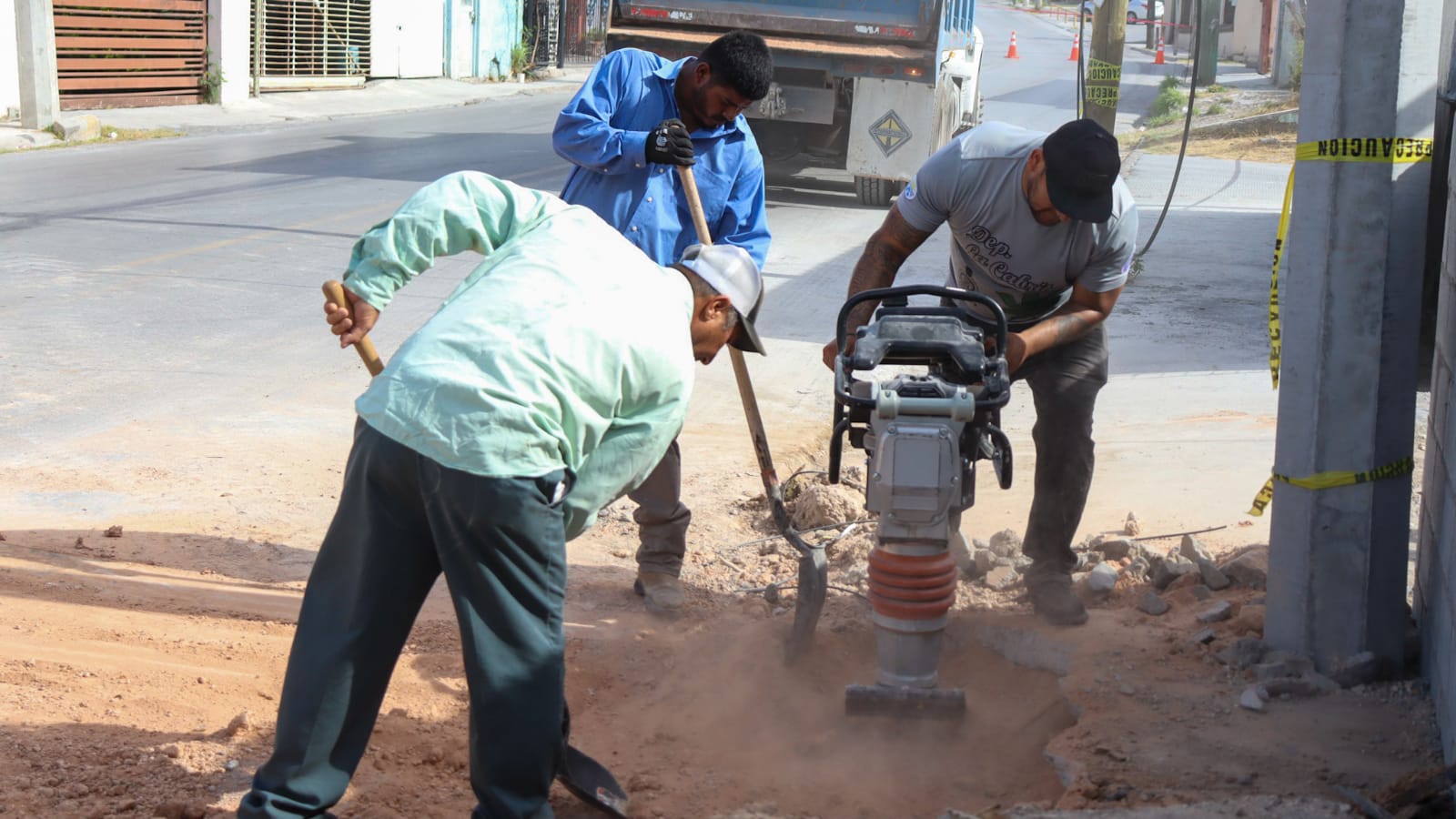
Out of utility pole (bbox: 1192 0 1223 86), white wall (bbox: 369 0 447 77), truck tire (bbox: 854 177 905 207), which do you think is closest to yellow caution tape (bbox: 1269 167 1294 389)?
truck tire (bbox: 854 177 905 207)

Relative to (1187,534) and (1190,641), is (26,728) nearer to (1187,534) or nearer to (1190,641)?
(1190,641)

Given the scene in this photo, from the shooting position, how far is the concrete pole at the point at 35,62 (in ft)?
53.2

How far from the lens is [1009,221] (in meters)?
4.23

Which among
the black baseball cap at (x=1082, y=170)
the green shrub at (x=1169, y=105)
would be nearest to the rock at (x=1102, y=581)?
the black baseball cap at (x=1082, y=170)

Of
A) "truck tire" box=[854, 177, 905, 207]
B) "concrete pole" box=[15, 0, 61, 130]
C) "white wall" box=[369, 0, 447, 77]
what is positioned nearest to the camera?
"truck tire" box=[854, 177, 905, 207]

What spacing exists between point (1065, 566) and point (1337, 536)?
97 centimetres

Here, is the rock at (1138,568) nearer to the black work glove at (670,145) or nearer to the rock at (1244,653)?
the rock at (1244,653)

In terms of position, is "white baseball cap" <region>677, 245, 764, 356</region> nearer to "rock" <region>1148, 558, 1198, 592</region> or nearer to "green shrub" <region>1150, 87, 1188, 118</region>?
"rock" <region>1148, 558, 1198, 592</region>

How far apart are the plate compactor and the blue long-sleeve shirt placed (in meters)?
1.00

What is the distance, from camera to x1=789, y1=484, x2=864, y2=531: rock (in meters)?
5.39

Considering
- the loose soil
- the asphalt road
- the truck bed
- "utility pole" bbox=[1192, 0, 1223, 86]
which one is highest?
"utility pole" bbox=[1192, 0, 1223, 86]

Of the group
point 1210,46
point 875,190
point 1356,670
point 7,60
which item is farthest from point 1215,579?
point 1210,46

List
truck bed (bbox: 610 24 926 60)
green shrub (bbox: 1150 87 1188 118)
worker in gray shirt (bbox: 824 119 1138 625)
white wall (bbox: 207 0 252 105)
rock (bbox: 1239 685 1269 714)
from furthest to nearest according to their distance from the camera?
green shrub (bbox: 1150 87 1188 118), white wall (bbox: 207 0 252 105), truck bed (bbox: 610 24 926 60), worker in gray shirt (bbox: 824 119 1138 625), rock (bbox: 1239 685 1269 714)

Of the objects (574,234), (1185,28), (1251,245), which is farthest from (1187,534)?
(1185,28)
